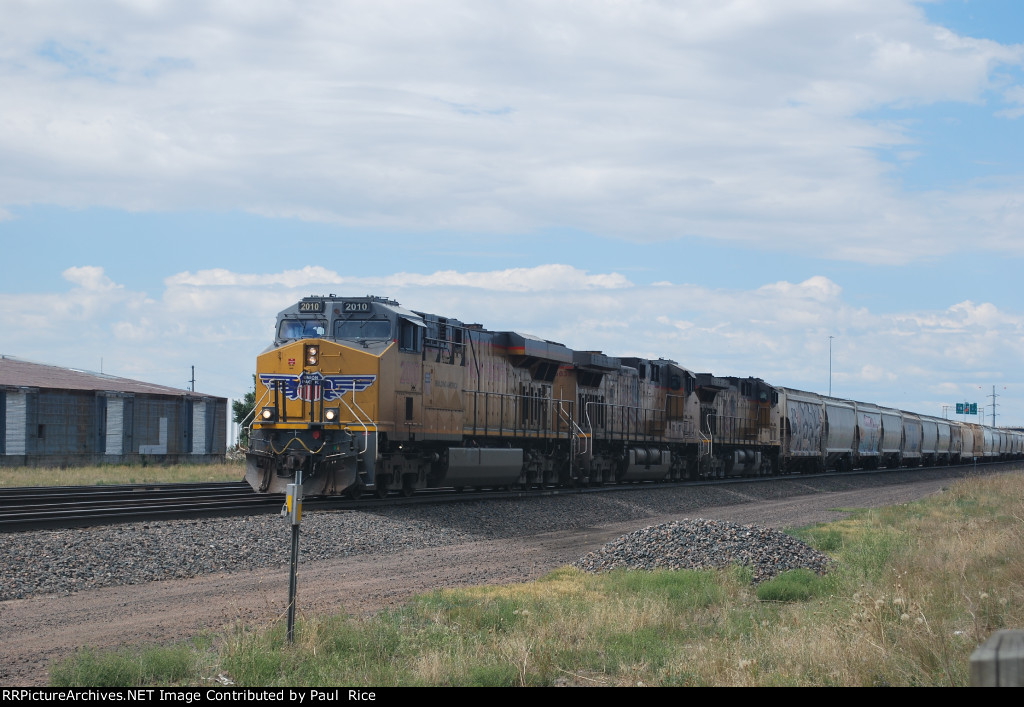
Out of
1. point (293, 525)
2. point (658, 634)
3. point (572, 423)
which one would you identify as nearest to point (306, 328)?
point (572, 423)

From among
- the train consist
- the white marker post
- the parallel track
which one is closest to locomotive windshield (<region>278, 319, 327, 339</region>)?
the train consist

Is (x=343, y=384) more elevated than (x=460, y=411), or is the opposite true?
(x=343, y=384)

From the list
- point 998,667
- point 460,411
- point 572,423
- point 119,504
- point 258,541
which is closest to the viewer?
point 998,667

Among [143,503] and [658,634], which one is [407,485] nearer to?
[143,503]

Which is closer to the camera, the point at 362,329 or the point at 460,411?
the point at 362,329

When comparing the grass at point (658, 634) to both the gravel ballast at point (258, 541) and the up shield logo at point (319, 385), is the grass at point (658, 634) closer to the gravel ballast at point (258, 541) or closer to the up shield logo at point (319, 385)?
the gravel ballast at point (258, 541)

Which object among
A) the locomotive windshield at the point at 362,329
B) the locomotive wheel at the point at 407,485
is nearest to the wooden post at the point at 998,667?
the locomotive windshield at the point at 362,329

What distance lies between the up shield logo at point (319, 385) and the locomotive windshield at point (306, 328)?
37.5 inches

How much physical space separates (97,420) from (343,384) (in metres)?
26.7

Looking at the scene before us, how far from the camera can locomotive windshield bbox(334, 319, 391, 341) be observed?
19.0 m

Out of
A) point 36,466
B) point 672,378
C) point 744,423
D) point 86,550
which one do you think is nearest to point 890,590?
point 86,550

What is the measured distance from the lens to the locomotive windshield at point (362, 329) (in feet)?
62.3

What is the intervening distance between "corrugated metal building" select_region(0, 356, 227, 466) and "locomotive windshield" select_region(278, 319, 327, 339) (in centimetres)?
2297

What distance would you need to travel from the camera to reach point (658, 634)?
826 cm
